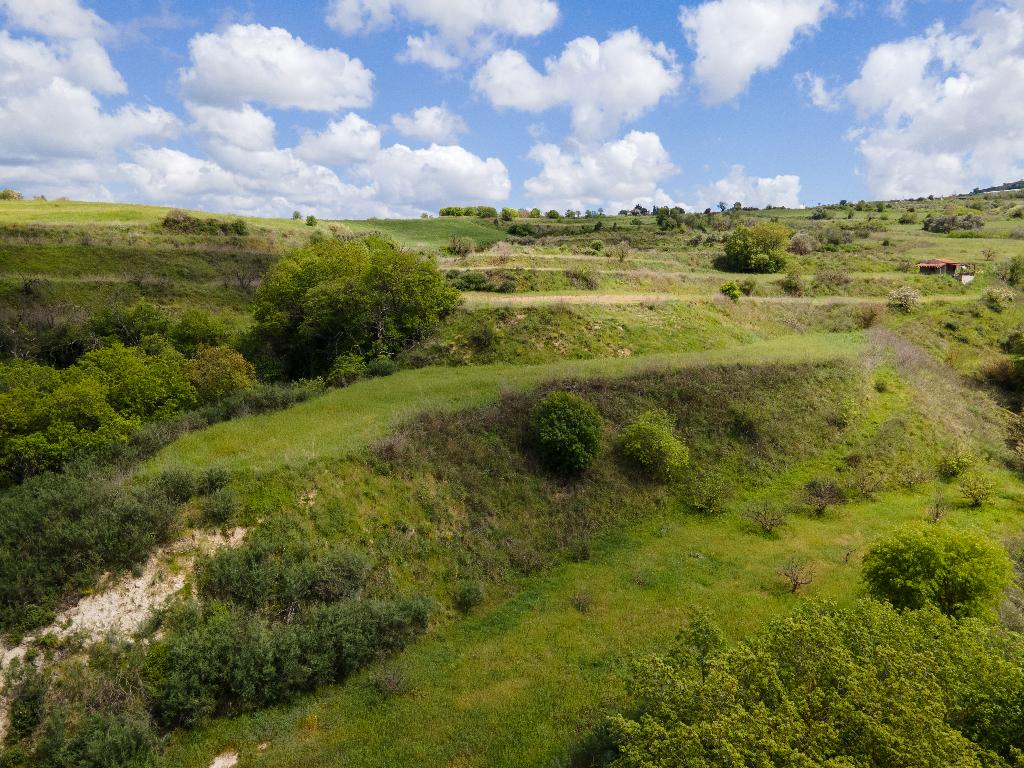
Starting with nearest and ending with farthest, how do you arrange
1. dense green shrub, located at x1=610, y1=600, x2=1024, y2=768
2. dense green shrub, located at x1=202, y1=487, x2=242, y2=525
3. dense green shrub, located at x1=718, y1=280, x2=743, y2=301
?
dense green shrub, located at x1=610, y1=600, x2=1024, y2=768
dense green shrub, located at x1=202, y1=487, x2=242, y2=525
dense green shrub, located at x1=718, y1=280, x2=743, y2=301

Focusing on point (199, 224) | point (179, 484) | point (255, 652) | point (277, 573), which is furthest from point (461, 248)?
point (255, 652)

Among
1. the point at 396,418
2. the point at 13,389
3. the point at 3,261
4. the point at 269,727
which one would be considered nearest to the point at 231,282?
the point at 3,261

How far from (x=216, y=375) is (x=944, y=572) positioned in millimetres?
29236

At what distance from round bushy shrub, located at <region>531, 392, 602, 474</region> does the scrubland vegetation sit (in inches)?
5.5

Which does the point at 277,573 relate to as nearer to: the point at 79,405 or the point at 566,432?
the point at 79,405

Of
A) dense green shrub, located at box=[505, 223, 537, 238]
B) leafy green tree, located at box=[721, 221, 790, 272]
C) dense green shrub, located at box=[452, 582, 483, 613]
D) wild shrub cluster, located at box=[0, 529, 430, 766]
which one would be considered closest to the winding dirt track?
leafy green tree, located at box=[721, 221, 790, 272]

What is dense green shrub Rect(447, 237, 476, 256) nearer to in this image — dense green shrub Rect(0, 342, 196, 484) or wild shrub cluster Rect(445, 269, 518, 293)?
wild shrub cluster Rect(445, 269, 518, 293)

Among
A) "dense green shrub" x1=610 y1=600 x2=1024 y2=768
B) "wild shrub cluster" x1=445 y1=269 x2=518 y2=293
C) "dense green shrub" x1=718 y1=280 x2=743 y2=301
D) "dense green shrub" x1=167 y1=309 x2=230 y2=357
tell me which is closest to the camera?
"dense green shrub" x1=610 y1=600 x2=1024 y2=768

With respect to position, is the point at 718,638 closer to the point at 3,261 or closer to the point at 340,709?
the point at 340,709

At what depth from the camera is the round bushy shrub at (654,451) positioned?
79.4 feet

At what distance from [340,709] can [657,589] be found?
10592mm

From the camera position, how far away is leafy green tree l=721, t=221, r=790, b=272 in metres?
60.7

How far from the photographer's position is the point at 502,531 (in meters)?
20.4

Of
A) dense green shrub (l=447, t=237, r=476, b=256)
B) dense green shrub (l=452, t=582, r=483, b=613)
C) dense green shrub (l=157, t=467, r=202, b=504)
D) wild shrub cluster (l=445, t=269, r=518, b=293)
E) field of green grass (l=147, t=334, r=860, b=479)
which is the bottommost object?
dense green shrub (l=452, t=582, r=483, b=613)
